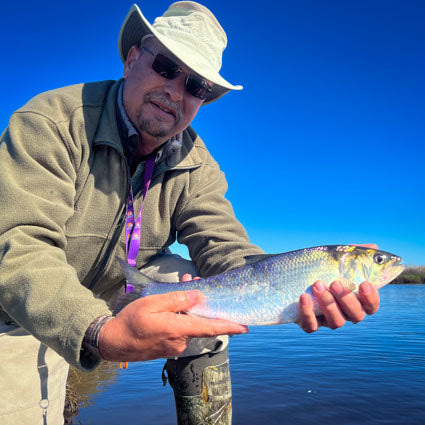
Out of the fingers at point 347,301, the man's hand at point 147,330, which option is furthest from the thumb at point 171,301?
the fingers at point 347,301

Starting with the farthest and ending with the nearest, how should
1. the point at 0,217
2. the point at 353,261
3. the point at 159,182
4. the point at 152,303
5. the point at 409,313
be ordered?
the point at 409,313
the point at 159,182
the point at 353,261
the point at 0,217
the point at 152,303

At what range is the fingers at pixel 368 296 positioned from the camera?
3236 mm

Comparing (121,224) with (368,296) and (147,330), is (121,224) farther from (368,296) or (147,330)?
(368,296)

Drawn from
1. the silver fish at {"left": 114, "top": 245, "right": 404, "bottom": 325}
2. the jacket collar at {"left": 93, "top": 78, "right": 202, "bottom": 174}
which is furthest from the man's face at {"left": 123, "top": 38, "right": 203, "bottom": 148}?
the silver fish at {"left": 114, "top": 245, "right": 404, "bottom": 325}

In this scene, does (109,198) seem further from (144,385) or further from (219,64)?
(144,385)

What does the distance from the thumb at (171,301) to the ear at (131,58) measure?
9.35 feet

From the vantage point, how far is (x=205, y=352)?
3.68 meters

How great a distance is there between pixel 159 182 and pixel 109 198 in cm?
65

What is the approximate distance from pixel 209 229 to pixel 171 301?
2.12 meters

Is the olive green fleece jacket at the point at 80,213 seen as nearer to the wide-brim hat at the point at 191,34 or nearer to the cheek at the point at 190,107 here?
the cheek at the point at 190,107

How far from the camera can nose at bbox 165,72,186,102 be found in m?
3.91

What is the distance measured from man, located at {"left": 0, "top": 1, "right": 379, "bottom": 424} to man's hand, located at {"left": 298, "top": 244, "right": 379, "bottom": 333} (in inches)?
0.5

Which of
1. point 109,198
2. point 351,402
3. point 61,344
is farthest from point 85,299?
point 351,402

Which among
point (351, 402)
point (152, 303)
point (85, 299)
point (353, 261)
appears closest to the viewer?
point (152, 303)
